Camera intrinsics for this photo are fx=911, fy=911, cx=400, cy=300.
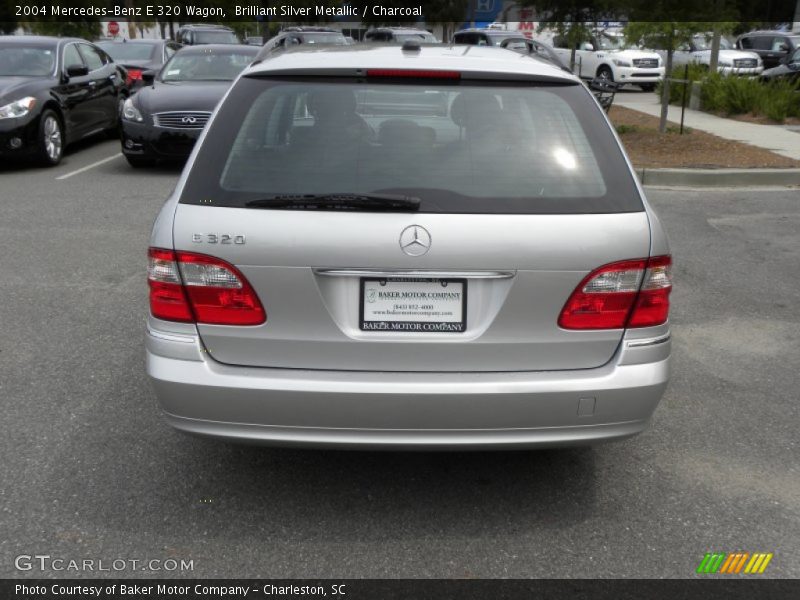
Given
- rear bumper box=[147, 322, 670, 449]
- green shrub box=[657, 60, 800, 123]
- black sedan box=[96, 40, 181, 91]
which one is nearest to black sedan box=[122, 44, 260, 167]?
black sedan box=[96, 40, 181, 91]

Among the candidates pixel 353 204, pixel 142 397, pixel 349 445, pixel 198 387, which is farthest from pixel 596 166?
pixel 142 397

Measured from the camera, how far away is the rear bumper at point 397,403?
3.10m

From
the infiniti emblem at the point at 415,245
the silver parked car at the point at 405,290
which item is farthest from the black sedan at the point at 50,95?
the infiniti emblem at the point at 415,245

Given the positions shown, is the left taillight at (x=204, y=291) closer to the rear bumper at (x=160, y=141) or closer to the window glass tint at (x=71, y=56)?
the rear bumper at (x=160, y=141)

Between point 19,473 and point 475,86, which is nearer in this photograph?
point 475,86

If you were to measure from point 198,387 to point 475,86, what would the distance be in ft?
4.94

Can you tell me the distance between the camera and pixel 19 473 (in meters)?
3.77

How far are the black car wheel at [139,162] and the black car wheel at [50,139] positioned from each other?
1.01 metres

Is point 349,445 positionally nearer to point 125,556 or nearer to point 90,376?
point 125,556

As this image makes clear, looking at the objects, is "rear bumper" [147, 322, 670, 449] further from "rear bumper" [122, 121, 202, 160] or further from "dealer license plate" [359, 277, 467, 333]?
"rear bumper" [122, 121, 202, 160]

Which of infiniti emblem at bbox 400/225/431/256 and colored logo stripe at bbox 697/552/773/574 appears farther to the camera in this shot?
colored logo stripe at bbox 697/552/773/574

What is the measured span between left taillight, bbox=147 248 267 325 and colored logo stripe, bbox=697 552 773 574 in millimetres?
1774

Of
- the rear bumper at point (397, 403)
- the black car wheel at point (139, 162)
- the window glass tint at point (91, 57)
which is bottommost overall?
the black car wheel at point (139, 162)

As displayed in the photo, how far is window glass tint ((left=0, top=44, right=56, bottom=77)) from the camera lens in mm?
12328
